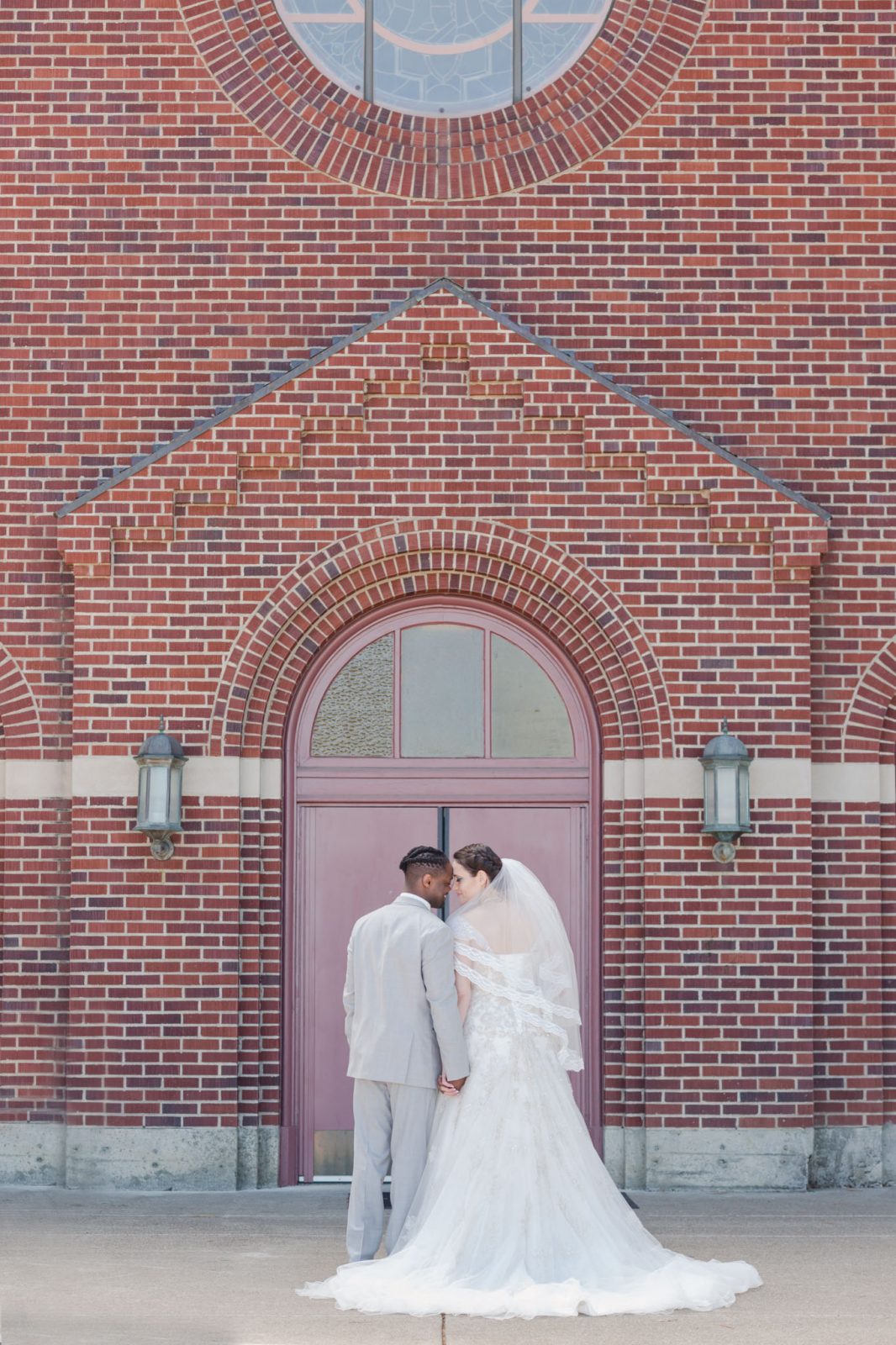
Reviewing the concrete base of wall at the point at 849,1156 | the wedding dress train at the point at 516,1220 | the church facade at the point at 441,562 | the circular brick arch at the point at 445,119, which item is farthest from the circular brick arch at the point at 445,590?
the wedding dress train at the point at 516,1220

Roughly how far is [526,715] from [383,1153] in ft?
11.1


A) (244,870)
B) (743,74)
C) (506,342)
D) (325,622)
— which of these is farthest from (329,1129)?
(743,74)

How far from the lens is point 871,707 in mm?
10664

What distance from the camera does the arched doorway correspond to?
1054cm

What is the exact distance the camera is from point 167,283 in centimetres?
1087

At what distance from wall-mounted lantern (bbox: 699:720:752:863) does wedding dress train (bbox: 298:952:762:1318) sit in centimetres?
242

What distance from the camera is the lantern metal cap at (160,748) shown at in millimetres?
9984

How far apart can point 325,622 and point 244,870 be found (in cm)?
152

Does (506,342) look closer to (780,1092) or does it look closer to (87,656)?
(87,656)

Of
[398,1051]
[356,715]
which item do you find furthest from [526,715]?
[398,1051]

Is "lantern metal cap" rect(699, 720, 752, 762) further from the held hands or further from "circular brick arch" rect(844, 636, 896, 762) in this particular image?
the held hands

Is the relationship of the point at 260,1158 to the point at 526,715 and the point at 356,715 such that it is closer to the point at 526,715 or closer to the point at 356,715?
the point at 356,715

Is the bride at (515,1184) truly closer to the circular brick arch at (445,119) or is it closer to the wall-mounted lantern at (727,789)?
the wall-mounted lantern at (727,789)

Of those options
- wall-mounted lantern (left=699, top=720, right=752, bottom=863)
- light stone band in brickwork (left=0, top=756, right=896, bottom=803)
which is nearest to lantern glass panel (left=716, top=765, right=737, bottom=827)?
wall-mounted lantern (left=699, top=720, right=752, bottom=863)
